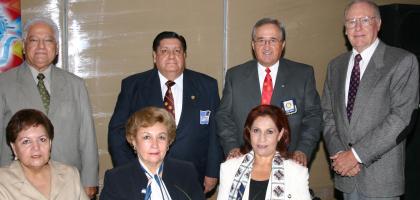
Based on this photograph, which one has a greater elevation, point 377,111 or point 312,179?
point 377,111

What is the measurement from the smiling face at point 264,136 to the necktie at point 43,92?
4.81 feet

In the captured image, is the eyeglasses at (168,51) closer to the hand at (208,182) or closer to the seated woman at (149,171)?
the seated woman at (149,171)

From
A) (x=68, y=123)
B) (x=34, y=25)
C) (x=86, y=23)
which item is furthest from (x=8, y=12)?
(x=68, y=123)

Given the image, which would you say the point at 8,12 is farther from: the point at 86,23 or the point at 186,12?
the point at 186,12

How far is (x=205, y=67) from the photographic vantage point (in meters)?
5.22

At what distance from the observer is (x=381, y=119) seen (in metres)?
3.17

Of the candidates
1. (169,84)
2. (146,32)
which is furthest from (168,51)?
(146,32)

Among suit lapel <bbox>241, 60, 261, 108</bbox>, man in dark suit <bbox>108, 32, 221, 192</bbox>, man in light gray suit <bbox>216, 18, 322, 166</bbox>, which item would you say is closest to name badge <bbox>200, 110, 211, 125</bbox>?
man in dark suit <bbox>108, 32, 221, 192</bbox>

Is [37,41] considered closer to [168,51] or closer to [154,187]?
[168,51]

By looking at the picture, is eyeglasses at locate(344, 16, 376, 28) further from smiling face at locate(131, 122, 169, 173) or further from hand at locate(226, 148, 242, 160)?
smiling face at locate(131, 122, 169, 173)

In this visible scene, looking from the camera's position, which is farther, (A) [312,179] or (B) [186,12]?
(A) [312,179]

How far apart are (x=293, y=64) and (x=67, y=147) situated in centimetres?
181

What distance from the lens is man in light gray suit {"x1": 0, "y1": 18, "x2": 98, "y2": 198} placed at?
327 centimetres

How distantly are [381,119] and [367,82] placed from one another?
10.6 inches
